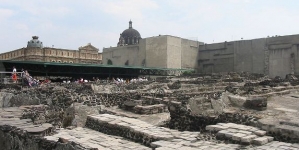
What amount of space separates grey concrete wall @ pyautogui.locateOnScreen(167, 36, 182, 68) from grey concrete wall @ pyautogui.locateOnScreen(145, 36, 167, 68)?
1.64 ft

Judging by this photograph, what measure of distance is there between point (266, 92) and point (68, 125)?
9468 millimetres

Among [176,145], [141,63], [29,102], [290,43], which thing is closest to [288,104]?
[176,145]

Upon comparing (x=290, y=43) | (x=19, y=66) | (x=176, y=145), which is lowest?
(x=176, y=145)

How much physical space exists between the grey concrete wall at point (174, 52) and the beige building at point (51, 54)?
1740 centimetres

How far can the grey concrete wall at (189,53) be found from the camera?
42.6 m

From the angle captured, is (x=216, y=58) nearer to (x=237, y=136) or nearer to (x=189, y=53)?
(x=189, y=53)

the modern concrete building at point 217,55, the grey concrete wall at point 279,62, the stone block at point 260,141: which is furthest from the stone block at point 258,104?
the grey concrete wall at point 279,62

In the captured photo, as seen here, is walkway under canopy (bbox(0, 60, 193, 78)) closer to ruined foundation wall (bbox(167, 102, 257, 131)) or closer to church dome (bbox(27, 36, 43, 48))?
ruined foundation wall (bbox(167, 102, 257, 131))

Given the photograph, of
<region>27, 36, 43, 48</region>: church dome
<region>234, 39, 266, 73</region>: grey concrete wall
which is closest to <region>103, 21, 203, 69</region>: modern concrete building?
<region>234, 39, 266, 73</region>: grey concrete wall

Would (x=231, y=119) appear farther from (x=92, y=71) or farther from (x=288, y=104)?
(x=92, y=71)

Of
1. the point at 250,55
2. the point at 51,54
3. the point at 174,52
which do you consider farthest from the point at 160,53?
the point at 51,54

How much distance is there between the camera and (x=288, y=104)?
1180 centimetres

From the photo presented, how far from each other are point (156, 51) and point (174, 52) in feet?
7.48

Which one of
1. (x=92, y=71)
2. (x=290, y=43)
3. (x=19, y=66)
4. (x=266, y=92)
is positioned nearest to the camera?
(x=266, y=92)
